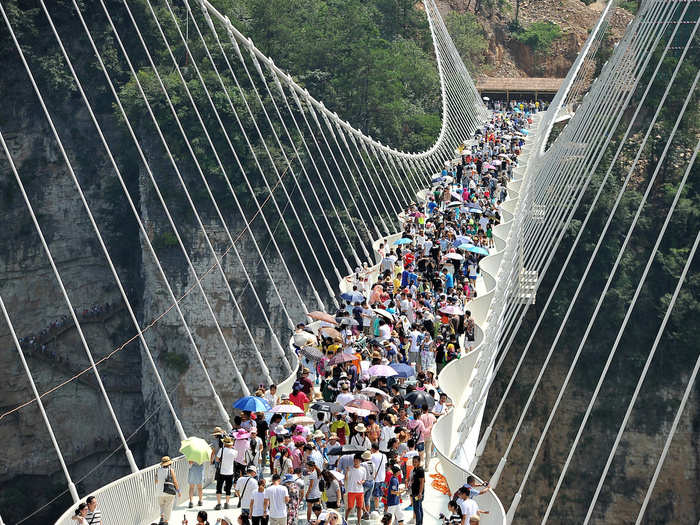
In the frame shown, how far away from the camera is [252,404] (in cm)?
1366

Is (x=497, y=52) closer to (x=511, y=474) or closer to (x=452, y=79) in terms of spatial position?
(x=452, y=79)

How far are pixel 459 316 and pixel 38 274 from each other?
Answer: 124 feet

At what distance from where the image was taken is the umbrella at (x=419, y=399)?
14.2 meters

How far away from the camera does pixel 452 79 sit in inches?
2776

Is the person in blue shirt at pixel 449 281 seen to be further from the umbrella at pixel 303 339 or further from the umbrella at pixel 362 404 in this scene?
the umbrella at pixel 362 404

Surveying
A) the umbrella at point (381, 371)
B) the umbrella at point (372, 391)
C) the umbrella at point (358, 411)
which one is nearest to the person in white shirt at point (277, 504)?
the umbrella at point (358, 411)

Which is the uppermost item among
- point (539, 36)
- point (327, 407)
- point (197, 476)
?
point (197, 476)

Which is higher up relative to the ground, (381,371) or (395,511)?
(395,511)

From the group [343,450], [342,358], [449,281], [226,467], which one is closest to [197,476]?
[226,467]

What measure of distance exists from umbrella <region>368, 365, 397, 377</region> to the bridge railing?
369cm

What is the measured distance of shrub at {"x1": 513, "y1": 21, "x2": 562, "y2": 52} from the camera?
301ft

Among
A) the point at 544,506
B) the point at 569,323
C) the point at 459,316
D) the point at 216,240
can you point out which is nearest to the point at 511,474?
the point at 544,506

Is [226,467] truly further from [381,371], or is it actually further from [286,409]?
[381,371]

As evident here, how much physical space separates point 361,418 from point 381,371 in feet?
6.81
